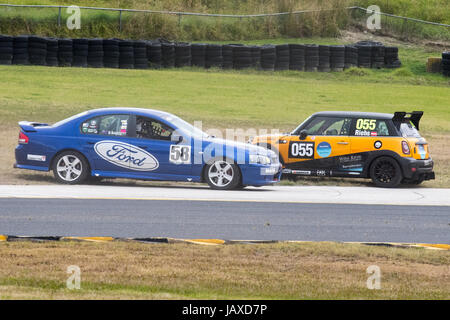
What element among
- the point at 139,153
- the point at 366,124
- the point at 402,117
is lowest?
the point at 139,153

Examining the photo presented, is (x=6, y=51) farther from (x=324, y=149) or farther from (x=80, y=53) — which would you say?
(x=324, y=149)

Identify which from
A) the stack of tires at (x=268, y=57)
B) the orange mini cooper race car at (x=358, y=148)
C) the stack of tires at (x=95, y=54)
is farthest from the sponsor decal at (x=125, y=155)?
the stack of tires at (x=268, y=57)

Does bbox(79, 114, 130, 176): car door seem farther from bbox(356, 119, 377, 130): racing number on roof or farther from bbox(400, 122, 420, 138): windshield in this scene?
bbox(400, 122, 420, 138): windshield

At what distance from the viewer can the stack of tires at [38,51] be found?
3136 cm

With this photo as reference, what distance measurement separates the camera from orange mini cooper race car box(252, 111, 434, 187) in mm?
16141

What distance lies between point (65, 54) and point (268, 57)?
8.28 meters

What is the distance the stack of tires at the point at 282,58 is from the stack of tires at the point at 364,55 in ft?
11.1

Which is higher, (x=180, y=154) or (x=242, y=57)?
(x=242, y=57)

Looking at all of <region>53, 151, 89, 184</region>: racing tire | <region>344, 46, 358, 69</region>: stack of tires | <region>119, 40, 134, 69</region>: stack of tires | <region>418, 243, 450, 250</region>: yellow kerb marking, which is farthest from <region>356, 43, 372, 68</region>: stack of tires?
<region>418, 243, 450, 250</region>: yellow kerb marking

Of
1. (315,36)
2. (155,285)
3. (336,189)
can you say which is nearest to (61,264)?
(155,285)

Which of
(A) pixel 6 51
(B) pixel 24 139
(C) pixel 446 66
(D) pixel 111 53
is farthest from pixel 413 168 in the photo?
(C) pixel 446 66

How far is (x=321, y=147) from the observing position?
54.0ft

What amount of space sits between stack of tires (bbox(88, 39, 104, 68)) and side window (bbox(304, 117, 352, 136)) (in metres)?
16.7

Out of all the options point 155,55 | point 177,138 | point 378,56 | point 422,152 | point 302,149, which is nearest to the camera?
point 177,138
